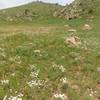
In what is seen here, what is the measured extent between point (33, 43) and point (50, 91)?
756 centimetres

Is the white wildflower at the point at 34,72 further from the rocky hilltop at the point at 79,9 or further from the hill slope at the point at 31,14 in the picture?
the hill slope at the point at 31,14

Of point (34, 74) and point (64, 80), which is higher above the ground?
point (34, 74)

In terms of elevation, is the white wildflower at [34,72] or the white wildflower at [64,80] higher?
the white wildflower at [34,72]

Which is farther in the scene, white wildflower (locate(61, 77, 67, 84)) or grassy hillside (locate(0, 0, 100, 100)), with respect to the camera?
white wildflower (locate(61, 77, 67, 84))

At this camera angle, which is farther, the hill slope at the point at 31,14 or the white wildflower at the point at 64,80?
the hill slope at the point at 31,14

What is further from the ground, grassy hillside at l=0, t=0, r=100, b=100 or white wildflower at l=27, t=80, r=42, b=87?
white wildflower at l=27, t=80, r=42, b=87

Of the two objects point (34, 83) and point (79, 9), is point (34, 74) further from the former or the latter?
point (79, 9)

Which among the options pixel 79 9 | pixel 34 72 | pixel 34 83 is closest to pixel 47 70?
pixel 34 72

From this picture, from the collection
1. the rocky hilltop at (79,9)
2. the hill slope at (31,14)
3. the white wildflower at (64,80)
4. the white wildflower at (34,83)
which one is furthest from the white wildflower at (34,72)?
the hill slope at (31,14)

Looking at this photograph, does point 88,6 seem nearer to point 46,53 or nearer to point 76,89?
point 46,53

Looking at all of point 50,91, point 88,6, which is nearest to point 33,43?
point 50,91

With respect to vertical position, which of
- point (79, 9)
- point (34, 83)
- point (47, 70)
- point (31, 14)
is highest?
point (34, 83)

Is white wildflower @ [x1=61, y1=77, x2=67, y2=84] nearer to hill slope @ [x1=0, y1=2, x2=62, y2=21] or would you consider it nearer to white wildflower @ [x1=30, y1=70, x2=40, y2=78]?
white wildflower @ [x1=30, y1=70, x2=40, y2=78]

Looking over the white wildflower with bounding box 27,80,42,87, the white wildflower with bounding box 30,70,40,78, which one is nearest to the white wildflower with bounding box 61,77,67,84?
the white wildflower with bounding box 27,80,42,87
